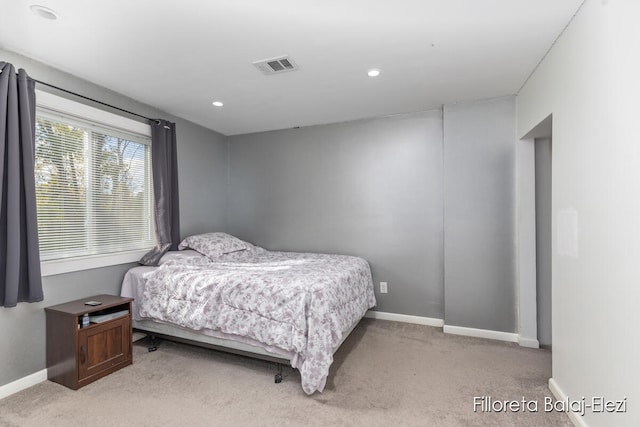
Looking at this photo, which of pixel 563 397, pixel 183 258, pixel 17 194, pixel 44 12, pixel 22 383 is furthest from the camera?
pixel 183 258

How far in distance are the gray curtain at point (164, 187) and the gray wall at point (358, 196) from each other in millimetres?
1119

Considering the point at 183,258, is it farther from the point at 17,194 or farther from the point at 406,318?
the point at 406,318

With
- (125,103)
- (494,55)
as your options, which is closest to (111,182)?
(125,103)

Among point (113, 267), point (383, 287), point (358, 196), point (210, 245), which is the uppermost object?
point (358, 196)

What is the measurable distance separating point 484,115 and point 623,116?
5.94 feet

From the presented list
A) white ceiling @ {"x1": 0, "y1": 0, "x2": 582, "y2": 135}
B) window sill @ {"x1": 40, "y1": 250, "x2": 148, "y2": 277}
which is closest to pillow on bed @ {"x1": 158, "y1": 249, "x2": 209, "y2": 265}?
window sill @ {"x1": 40, "y1": 250, "x2": 148, "y2": 277}

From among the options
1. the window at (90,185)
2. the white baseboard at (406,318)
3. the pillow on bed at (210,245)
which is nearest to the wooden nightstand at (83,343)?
the window at (90,185)

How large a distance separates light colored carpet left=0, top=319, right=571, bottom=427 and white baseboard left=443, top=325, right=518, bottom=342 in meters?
0.13

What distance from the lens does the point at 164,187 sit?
3221mm

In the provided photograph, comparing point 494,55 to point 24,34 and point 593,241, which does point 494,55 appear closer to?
point 593,241

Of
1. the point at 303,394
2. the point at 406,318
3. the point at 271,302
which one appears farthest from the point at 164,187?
the point at 406,318

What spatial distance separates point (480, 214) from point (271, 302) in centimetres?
224

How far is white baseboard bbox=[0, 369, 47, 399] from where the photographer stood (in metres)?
2.09

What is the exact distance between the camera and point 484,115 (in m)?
3.06
